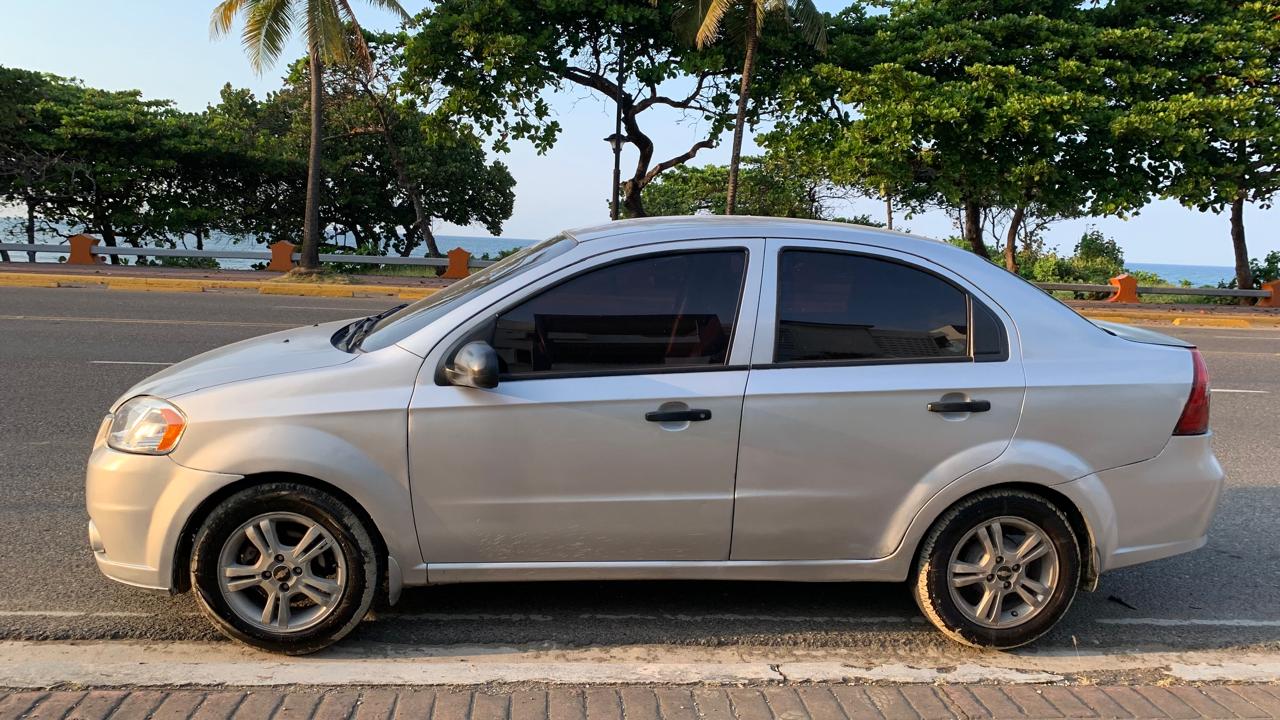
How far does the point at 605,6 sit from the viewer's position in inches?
834

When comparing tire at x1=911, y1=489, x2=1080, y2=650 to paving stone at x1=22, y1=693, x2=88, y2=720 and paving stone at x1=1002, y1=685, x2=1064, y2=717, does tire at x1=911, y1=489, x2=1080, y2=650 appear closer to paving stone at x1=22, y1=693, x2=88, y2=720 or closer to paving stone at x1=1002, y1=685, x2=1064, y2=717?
paving stone at x1=1002, y1=685, x2=1064, y2=717

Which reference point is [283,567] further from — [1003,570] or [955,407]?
[1003,570]

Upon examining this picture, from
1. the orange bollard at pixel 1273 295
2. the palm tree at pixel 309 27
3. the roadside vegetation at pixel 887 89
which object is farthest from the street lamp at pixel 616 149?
the orange bollard at pixel 1273 295

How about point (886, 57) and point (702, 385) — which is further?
point (886, 57)

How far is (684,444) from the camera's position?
10.9ft

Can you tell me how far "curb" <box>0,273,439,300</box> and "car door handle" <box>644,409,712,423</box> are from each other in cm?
1458

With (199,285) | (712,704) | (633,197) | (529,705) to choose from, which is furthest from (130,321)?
(633,197)

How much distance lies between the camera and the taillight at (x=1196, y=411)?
356 centimetres

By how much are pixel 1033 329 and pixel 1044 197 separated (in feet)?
70.3

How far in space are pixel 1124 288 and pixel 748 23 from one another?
11785 mm

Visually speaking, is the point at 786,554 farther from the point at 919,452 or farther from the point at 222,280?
the point at 222,280

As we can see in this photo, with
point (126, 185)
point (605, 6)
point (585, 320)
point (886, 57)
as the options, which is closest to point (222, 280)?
point (605, 6)

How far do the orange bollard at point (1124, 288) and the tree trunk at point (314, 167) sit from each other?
19.7m

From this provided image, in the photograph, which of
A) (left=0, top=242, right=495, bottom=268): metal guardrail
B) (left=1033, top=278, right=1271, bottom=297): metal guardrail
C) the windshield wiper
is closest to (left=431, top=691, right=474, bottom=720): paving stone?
the windshield wiper
